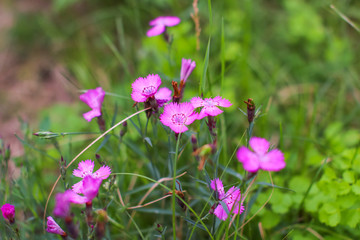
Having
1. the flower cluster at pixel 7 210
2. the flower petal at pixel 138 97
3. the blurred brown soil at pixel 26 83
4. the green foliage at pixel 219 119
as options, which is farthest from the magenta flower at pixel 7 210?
the blurred brown soil at pixel 26 83

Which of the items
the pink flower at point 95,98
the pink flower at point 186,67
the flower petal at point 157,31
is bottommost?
the pink flower at point 95,98

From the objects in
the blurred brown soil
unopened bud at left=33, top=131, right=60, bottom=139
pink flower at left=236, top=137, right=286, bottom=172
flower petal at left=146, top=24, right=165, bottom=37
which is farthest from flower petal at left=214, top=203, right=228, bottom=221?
the blurred brown soil

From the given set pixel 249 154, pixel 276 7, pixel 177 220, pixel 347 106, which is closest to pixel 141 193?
pixel 177 220

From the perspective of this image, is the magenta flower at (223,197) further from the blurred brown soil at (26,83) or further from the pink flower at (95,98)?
the blurred brown soil at (26,83)

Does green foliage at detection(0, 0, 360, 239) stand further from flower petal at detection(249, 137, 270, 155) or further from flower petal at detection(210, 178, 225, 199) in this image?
flower petal at detection(249, 137, 270, 155)

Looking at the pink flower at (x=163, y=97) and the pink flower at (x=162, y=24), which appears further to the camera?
the pink flower at (x=162, y=24)

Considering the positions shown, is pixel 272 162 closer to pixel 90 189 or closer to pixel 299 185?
pixel 90 189

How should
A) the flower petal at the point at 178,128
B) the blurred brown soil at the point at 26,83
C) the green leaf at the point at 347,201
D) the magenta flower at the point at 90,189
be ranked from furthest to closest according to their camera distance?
the blurred brown soil at the point at 26,83 < the green leaf at the point at 347,201 < the flower petal at the point at 178,128 < the magenta flower at the point at 90,189

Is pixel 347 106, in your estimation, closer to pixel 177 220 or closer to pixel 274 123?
pixel 274 123
